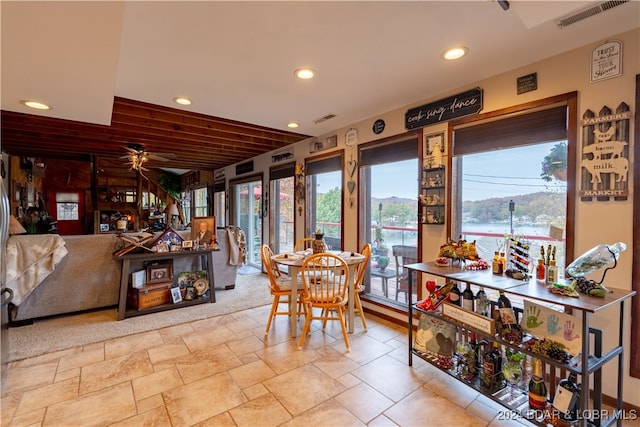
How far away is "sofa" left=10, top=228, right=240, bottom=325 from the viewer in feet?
10.8

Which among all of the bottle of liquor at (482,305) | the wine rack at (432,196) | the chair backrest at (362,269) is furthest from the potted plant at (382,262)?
the bottle of liquor at (482,305)

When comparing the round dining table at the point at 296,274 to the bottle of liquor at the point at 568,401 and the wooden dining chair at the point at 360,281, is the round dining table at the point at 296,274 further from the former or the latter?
the bottle of liquor at the point at 568,401

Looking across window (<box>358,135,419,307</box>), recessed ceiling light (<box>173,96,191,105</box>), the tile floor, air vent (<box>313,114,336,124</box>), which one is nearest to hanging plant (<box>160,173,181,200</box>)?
recessed ceiling light (<box>173,96,191,105</box>)

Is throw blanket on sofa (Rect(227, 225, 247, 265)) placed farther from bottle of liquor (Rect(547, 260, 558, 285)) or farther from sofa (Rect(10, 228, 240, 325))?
bottle of liquor (Rect(547, 260, 558, 285))

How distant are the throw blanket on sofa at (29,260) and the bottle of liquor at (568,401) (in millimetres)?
4518

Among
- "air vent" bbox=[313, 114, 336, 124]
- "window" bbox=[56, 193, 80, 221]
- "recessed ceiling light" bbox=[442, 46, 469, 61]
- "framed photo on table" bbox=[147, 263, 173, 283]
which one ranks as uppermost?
"air vent" bbox=[313, 114, 336, 124]

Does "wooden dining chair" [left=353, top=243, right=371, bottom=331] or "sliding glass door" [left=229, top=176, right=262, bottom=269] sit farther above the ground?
"sliding glass door" [left=229, top=176, right=262, bottom=269]

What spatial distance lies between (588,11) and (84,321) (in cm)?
516

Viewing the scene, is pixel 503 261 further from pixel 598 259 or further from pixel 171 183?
pixel 171 183

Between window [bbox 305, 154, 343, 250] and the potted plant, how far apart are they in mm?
660

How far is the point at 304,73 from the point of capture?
246cm

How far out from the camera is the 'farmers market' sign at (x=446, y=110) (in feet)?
8.73

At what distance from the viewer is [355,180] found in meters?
3.87

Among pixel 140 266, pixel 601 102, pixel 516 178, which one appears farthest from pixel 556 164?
pixel 140 266
